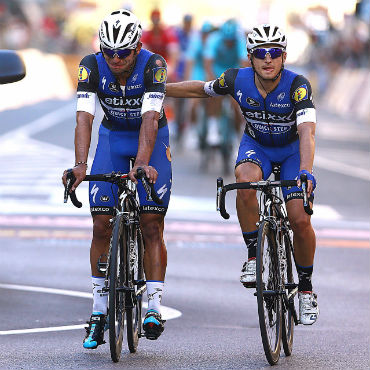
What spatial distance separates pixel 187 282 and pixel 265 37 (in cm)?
385

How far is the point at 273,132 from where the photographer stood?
28.8 ft

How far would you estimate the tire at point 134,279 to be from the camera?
8336 mm

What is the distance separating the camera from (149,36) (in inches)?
879

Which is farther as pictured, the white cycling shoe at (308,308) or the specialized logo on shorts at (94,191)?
the white cycling shoe at (308,308)

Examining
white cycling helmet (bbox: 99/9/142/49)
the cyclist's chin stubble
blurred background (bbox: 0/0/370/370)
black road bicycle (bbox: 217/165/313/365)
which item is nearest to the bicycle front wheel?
black road bicycle (bbox: 217/165/313/365)

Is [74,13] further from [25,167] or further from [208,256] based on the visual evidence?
[208,256]

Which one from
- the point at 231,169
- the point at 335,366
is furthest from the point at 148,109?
the point at 231,169

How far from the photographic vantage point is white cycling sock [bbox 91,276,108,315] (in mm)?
8484

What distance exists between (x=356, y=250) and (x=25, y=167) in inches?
345

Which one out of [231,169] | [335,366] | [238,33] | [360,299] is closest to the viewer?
[335,366]

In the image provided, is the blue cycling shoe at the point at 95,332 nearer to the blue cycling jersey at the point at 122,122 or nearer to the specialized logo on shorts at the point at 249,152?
the blue cycling jersey at the point at 122,122

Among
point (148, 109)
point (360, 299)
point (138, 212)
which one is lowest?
point (360, 299)

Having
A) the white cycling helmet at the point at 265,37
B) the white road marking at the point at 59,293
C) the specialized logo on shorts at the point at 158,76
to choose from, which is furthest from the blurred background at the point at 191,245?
the white cycling helmet at the point at 265,37

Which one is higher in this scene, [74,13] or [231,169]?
[74,13]
